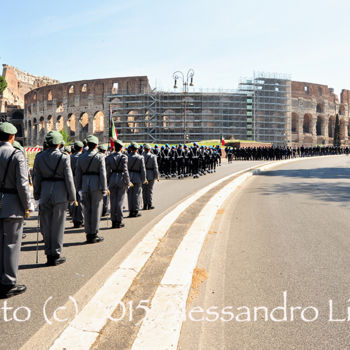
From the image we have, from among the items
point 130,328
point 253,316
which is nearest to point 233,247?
point 253,316

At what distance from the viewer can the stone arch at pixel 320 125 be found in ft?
234

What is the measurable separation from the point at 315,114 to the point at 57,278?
7219 cm

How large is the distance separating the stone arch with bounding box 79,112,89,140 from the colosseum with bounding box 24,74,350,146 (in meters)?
0.09

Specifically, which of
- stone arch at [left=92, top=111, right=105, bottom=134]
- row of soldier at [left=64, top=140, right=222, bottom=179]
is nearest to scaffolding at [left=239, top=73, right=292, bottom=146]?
stone arch at [left=92, top=111, right=105, bottom=134]

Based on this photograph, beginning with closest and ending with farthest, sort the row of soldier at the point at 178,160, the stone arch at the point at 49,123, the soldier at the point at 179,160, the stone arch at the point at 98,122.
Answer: the soldier at the point at 179,160, the row of soldier at the point at 178,160, the stone arch at the point at 98,122, the stone arch at the point at 49,123

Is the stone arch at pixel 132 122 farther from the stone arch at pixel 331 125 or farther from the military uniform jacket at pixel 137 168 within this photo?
the military uniform jacket at pixel 137 168

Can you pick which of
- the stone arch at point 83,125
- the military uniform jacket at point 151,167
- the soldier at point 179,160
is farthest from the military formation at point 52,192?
the stone arch at point 83,125

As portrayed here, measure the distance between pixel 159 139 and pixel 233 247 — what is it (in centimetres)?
5102

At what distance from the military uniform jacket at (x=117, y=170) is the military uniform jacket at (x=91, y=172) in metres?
1.03

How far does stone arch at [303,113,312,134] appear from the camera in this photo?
69012mm

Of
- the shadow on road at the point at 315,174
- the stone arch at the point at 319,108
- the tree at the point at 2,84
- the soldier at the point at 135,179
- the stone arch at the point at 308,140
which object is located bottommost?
the shadow on road at the point at 315,174

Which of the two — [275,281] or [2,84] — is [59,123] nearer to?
[2,84]

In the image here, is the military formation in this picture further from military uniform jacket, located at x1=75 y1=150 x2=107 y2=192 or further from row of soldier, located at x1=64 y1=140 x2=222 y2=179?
row of soldier, located at x1=64 y1=140 x2=222 y2=179

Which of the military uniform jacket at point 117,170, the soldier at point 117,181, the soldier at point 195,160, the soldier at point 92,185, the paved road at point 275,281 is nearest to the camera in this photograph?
the paved road at point 275,281
